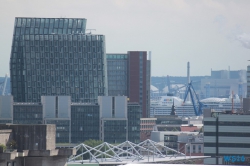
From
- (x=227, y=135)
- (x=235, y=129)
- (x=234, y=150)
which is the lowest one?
(x=234, y=150)

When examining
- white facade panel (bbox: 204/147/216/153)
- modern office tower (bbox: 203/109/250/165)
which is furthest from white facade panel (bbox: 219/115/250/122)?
white facade panel (bbox: 204/147/216/153)

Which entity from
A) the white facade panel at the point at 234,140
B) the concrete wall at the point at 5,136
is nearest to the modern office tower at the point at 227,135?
the white facade panel at the point at 234,140

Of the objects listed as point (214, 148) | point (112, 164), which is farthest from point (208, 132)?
point (112, 164)

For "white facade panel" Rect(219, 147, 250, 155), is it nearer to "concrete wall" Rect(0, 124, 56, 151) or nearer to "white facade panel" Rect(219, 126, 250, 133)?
"white facade panel" Rect(219, 126, 250, 133)

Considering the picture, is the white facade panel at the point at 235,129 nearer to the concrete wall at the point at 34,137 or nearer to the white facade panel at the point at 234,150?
the white facade panel at the point at 234,150

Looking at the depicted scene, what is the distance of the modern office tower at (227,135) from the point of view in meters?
129

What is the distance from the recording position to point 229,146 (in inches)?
5098

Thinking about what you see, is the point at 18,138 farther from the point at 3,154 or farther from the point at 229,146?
the point at 229,146

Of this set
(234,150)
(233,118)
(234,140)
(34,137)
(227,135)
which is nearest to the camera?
(34,137)

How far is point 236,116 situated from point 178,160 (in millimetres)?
21605

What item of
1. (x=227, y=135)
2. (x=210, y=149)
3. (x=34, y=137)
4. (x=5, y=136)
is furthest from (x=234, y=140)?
(x=5, y=136)

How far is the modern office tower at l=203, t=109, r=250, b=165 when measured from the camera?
129 meters

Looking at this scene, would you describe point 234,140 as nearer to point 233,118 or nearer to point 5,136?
point 233,118

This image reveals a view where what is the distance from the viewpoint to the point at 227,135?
129 metres
